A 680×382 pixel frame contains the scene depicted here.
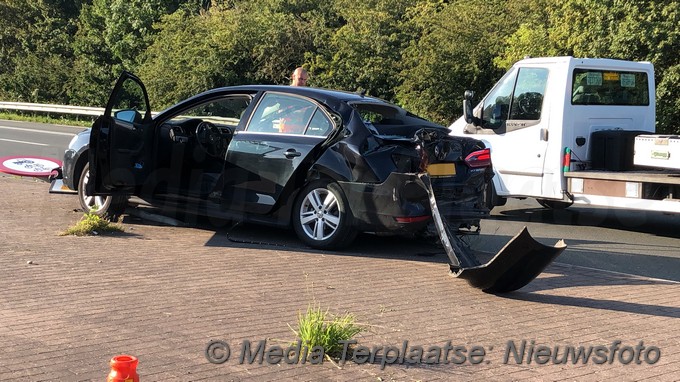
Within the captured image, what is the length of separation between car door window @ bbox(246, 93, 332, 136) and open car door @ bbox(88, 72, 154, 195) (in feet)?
→ 4.21

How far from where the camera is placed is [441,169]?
857 cm

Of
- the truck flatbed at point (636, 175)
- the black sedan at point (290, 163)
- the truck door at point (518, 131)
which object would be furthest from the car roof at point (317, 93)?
the truck flatbed at point (636, 175)

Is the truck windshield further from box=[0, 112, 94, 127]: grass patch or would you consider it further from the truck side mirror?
box=[0, 112, 94, 127]: grass patch

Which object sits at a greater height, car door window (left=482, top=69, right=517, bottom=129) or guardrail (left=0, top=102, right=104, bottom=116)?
car door window (left=482, top=69, right=517, bottom=129)

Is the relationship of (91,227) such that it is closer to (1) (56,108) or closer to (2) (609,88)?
(2) (609,88)

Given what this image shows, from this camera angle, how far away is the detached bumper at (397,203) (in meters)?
8.22

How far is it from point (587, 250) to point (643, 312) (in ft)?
10.0

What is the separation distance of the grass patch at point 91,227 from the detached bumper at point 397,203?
8.56 feet

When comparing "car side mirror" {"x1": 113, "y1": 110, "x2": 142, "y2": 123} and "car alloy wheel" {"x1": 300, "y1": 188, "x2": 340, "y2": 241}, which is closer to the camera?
"car alloy wheel" {"x1": 300, "y1": 188, "x2": 340, "y2": 241}

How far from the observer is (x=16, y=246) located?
324 inches

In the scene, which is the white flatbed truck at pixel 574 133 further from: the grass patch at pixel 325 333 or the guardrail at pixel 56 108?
the guardrail at pixel 56 108

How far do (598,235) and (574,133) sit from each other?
1.40 metres

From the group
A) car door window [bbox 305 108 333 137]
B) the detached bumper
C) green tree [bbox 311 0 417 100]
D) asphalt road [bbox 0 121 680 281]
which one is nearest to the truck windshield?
asphalt road [bbox 0 121 680 281]

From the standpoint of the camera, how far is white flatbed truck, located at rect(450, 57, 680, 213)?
1070 cm
